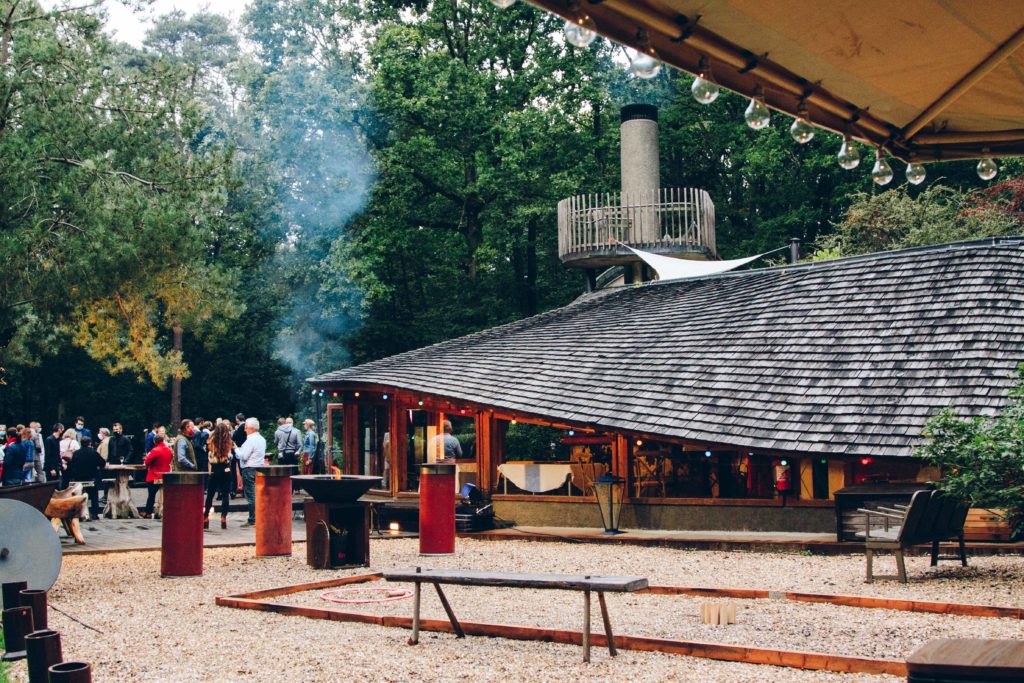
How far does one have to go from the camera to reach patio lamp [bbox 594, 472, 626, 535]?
46.8 feet

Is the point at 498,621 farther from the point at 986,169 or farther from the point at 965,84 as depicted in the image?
the point at 965,84

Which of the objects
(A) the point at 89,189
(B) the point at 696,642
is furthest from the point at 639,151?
(B) the point at 696,642

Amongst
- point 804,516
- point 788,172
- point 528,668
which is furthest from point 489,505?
point 788,172

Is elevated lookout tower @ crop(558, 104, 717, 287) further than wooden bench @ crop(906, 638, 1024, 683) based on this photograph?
Yes

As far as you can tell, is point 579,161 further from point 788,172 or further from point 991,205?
point 991,205

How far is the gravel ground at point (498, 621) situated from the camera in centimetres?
614

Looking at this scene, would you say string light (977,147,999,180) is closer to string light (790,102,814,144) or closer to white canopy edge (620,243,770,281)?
string light (790,102,814,144)

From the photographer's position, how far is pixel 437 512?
40.1ft

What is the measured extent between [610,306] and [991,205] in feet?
28.3

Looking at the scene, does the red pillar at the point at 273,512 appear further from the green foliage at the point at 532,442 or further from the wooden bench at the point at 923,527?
the green foliage at the point at 532,442

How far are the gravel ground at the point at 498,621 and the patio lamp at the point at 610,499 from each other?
228cm

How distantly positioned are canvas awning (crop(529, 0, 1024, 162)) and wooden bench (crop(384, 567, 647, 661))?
10.4ft

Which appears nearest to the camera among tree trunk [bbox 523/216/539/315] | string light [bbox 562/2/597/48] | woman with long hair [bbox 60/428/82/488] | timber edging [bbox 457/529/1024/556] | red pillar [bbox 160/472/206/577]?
string light [bbox 562/2/597/48]

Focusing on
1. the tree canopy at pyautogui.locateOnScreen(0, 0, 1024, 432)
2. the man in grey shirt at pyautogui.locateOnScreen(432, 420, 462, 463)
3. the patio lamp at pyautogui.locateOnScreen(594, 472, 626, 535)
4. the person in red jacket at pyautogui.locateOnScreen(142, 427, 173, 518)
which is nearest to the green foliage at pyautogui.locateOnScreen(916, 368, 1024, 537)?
the patio lamp at pyautogui.locateOnScreen(594, 472, 626, 535)
